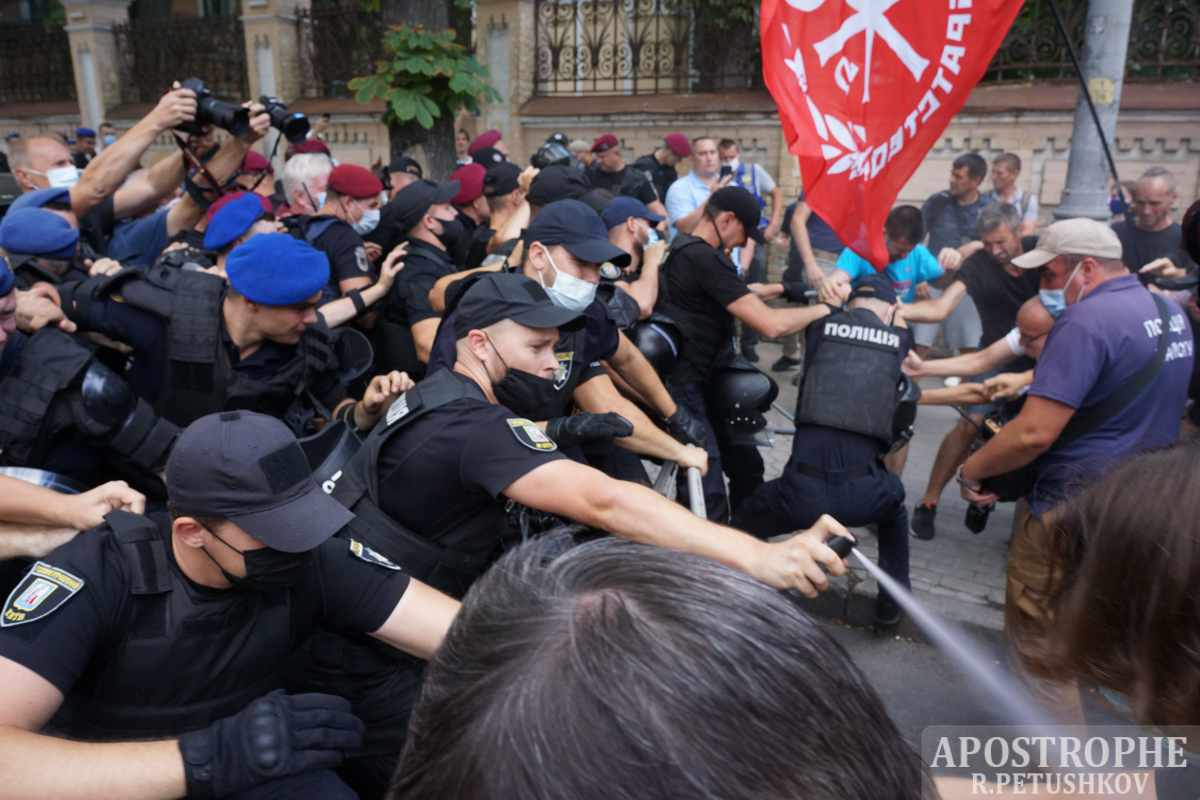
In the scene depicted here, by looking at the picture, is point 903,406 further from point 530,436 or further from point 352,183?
point 352,183

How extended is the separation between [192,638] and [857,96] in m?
2.97

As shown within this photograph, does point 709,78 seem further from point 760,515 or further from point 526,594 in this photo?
point 526,594

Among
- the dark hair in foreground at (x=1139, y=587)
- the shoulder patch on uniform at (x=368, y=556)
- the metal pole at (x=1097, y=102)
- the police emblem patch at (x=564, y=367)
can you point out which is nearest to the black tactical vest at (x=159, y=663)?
the shoulder patch on uniform at (x=368, y=556)

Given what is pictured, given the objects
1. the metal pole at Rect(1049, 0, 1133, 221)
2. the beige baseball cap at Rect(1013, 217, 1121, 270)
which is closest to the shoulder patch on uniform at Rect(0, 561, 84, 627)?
the beige baseball cap at Rect(1013, 217, 1121, 270)

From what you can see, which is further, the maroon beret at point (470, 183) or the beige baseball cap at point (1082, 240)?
the maroon beret at point (470, 183)

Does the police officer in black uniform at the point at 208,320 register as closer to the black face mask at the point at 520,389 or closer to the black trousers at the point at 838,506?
the black face mask at the point at 520,389

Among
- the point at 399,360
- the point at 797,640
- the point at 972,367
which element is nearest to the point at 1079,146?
the point at 972,367

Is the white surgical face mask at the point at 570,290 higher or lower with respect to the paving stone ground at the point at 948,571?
higher

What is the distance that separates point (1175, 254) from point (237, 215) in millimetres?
6078

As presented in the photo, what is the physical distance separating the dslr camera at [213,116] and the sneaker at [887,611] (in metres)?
4.06

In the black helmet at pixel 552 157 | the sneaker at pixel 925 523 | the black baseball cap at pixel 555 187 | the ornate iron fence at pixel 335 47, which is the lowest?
the sneaker at pixel 925 523

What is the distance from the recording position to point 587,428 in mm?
2713

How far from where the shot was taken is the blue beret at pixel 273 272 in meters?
3.04

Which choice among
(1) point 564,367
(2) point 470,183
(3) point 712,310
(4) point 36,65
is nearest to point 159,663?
(1) point 564,367
